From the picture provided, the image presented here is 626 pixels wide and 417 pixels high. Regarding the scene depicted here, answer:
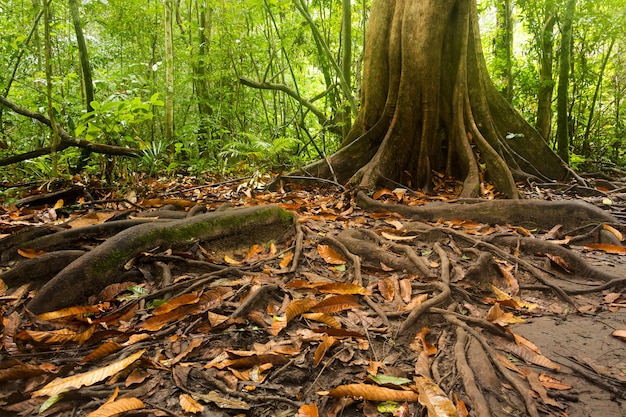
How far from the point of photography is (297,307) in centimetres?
230

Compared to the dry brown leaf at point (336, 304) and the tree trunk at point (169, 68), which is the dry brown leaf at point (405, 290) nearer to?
the dry brown leaf at point (336, 304)

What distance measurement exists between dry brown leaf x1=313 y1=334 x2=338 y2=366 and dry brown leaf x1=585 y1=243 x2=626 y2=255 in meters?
2.84

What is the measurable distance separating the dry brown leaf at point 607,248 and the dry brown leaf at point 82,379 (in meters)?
3.76

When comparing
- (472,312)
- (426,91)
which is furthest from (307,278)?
(426,91)

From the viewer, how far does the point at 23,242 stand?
2811mm

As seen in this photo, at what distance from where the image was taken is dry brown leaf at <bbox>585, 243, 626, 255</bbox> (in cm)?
335

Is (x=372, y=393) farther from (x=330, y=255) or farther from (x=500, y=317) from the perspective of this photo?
(x=330, y=255)

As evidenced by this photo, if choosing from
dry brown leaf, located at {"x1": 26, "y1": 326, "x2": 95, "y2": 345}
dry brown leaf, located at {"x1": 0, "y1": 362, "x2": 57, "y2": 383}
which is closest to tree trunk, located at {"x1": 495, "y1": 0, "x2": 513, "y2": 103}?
dry brown leaf, located at {"x1": 26, "y1": 326, "x2": 95, "y2": 345}

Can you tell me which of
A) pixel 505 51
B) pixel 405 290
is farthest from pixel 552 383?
pixel 505 51

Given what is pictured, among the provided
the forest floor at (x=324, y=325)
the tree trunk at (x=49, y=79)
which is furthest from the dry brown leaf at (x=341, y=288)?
the tree trunk at (x=49, y=79)

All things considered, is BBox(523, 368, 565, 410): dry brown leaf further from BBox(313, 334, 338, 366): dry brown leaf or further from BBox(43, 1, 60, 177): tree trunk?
BBox(43, 1, 60, 177): tree trunk

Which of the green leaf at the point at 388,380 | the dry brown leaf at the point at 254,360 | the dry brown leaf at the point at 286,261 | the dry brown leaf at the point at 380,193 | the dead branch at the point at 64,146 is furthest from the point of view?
the dry brown leaf at the point at 380,193

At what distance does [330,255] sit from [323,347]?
128 centimetres

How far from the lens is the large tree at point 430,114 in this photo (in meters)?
5.27
